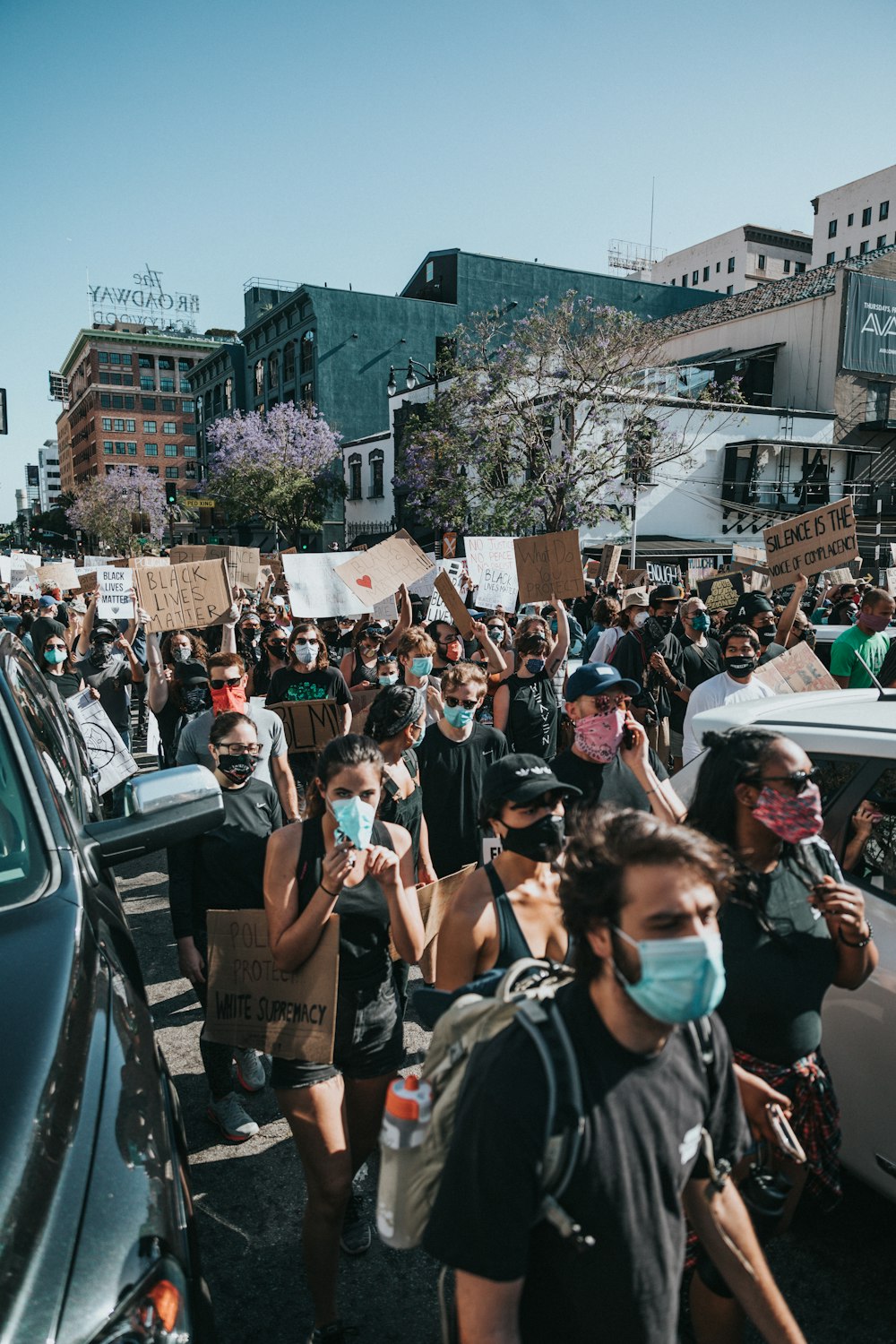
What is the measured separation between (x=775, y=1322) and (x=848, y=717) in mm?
2063

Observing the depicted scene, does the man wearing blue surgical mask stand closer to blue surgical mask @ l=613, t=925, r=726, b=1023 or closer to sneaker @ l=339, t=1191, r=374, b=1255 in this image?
blue surgical mask @ l=613, t=925, r=726, b=1023

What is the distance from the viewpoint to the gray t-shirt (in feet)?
14.9

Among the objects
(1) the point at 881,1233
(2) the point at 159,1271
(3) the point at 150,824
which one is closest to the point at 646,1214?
(2) the point at 159,1271

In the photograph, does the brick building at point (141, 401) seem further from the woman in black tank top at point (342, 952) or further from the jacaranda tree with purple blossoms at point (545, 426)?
the woman in black tank top at point (342, 952)

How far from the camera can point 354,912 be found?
9.18 ft

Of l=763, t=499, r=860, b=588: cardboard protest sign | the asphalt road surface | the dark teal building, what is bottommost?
the asphalt road surface

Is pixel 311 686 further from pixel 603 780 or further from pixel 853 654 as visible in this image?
pixel 853 654

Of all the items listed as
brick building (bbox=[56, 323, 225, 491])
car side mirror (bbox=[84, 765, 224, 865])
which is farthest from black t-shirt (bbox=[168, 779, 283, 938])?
brick building (bbox=[56, 323, 225, 491])

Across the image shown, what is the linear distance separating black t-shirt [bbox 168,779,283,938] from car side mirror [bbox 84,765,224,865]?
0.79 meters

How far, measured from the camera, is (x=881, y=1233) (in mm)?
3045

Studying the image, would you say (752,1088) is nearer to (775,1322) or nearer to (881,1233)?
(775,1322)

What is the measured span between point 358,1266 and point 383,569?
654 centimetres

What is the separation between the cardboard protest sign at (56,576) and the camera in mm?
14805

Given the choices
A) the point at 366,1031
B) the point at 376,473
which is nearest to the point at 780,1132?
the point at 366,1031
